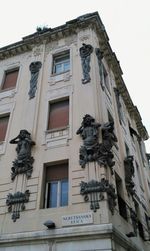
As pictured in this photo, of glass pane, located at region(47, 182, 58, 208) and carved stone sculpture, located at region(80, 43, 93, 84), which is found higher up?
carved stone sculpture, located at region(80, 43, 93, 84)

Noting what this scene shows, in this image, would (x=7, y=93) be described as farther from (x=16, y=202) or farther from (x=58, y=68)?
(x=16, y=202)

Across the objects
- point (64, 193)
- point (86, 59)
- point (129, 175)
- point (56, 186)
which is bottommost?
point (64, 193)

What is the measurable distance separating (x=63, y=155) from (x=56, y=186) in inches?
49.4

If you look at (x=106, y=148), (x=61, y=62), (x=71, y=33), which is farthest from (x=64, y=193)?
(x=71, y=33)

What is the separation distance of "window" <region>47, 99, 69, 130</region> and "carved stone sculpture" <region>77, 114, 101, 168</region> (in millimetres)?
1346

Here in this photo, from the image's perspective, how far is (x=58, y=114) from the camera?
11883 millimetres

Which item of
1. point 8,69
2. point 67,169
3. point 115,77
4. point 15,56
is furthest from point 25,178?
point 115,77

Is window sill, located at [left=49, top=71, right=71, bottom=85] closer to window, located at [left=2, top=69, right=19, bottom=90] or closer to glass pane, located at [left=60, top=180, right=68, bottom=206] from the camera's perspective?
window, located at [left=2, top=69, right=19, bottom=90]

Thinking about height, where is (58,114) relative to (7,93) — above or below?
below

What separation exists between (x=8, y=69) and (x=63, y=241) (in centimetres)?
1188

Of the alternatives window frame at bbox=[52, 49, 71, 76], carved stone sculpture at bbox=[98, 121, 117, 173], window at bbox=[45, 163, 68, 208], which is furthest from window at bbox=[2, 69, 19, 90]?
carved stone sculpture at bbox=[98, 121, 117, 173]

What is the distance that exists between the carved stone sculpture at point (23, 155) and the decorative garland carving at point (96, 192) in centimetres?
265

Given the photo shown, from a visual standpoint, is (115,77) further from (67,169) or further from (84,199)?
(84,199)

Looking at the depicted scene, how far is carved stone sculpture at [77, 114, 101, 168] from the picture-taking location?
920cm
